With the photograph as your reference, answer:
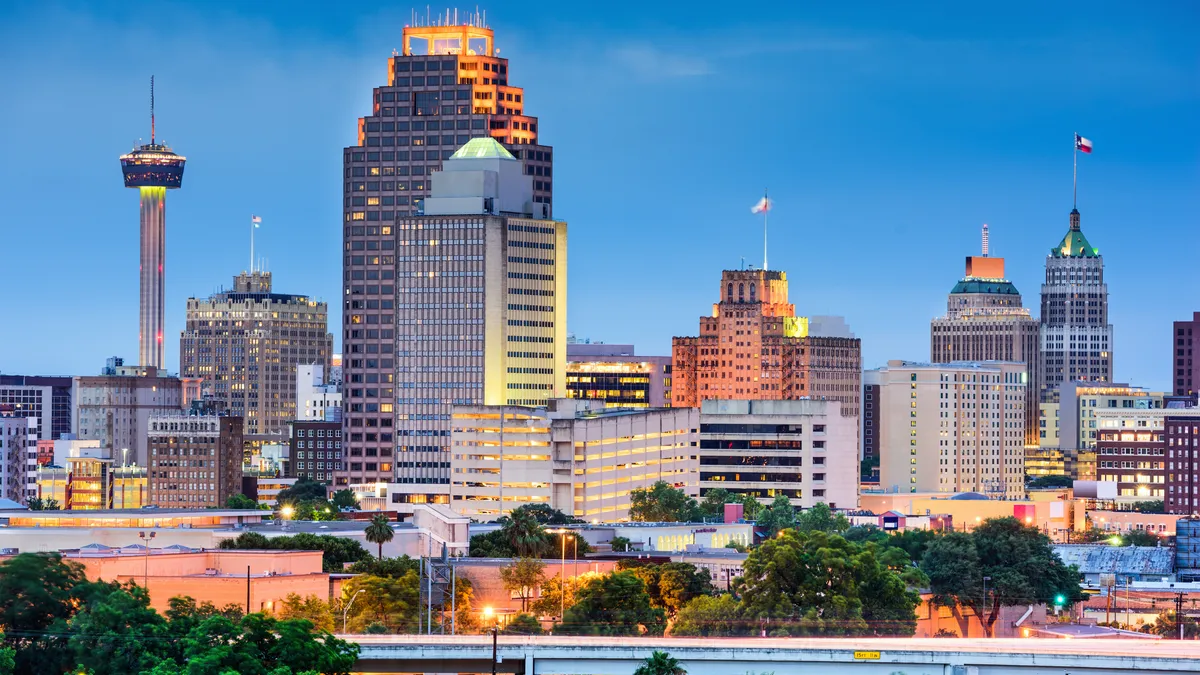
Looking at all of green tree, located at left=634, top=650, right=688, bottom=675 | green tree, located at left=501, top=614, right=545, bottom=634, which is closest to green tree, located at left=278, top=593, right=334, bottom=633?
green tree, located at left=501, top=614, right=545, bottom=634

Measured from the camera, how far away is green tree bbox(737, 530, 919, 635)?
577 feet

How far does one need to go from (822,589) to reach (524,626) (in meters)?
26.1

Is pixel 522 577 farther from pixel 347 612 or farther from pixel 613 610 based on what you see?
pixel 347 612

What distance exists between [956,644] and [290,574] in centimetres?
5655

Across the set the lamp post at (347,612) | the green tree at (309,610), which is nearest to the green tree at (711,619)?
the lamp post at (347,612)

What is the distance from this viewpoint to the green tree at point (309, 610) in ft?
527

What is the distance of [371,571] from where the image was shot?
19450 cm

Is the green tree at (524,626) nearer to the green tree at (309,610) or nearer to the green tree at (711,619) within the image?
the green tree at (711,619)

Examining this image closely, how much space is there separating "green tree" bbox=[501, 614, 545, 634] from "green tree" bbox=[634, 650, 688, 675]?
30864mm

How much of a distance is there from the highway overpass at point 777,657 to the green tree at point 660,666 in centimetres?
215

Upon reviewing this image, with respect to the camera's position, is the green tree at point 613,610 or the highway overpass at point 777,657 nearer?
the highway overpass at point 777,657

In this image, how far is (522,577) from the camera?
639 ft

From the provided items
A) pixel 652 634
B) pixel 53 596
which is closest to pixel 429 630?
pixel 652 634

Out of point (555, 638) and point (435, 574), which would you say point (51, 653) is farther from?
point (435, 574)
